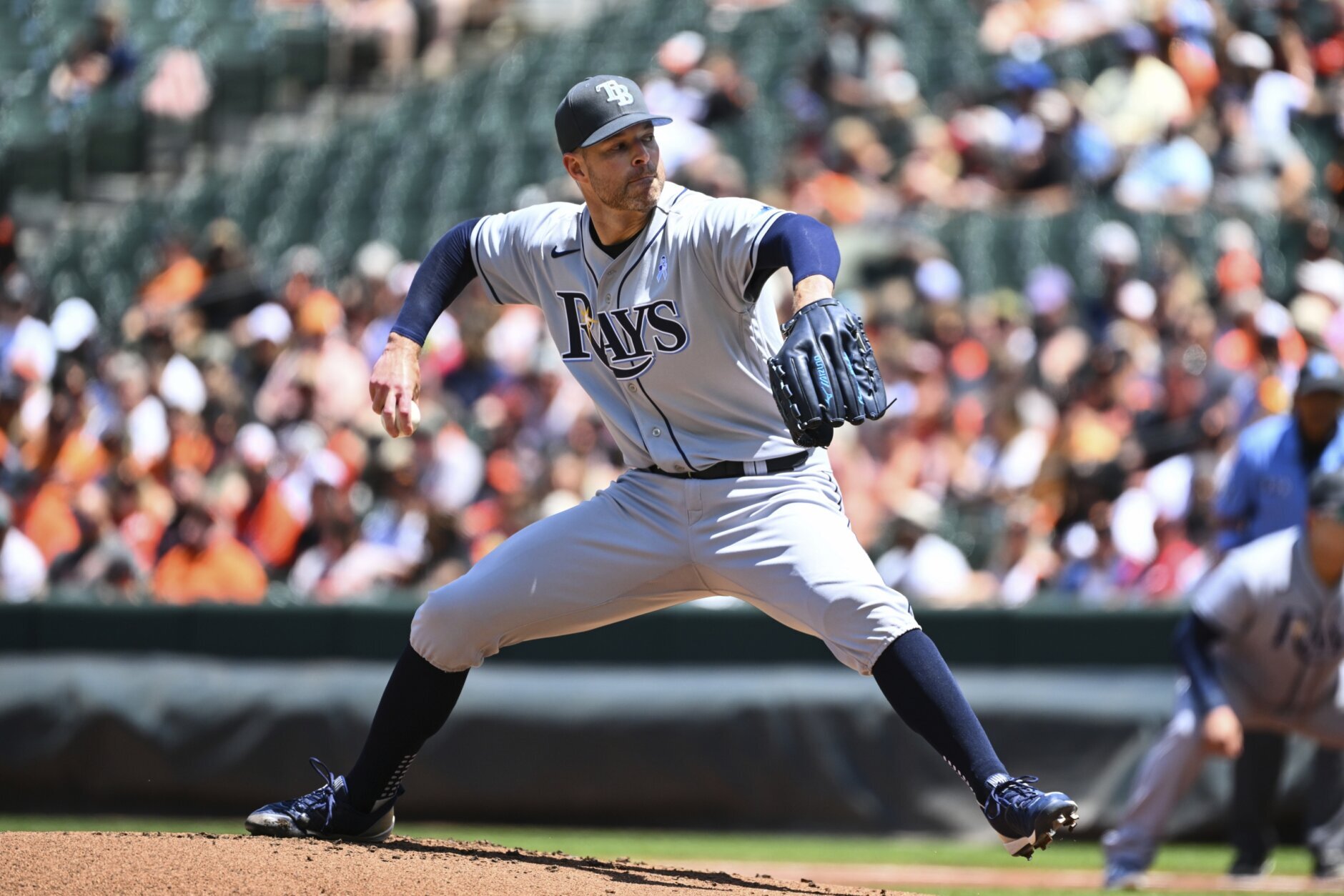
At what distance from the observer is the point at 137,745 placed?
8.44 meters

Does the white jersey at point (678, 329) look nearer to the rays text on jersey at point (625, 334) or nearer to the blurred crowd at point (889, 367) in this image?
the rays text on jersey at point (625, 334)

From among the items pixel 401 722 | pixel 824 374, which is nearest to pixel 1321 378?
pixel 824 374

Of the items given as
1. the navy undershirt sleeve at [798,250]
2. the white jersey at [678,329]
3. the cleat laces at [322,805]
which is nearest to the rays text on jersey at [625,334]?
the white jersey at [678,329]

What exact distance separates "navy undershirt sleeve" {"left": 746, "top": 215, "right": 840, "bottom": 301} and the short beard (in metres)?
0.33

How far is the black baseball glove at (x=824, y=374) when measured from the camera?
12.6 feet

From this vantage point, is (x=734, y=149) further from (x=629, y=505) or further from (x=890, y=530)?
(x=629, y=505)

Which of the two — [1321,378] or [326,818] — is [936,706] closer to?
[326,818]

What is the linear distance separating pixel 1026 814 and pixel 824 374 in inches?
41.7

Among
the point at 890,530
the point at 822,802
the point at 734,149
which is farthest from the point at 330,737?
the point at 734,149

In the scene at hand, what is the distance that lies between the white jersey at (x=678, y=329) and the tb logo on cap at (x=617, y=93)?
27 cm

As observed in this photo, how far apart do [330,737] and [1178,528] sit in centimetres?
411

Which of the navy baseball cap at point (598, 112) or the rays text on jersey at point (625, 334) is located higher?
the navy baseball cap at point (598, 112)

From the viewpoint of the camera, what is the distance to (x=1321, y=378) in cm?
669

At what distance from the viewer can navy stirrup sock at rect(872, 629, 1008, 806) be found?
411 cm
